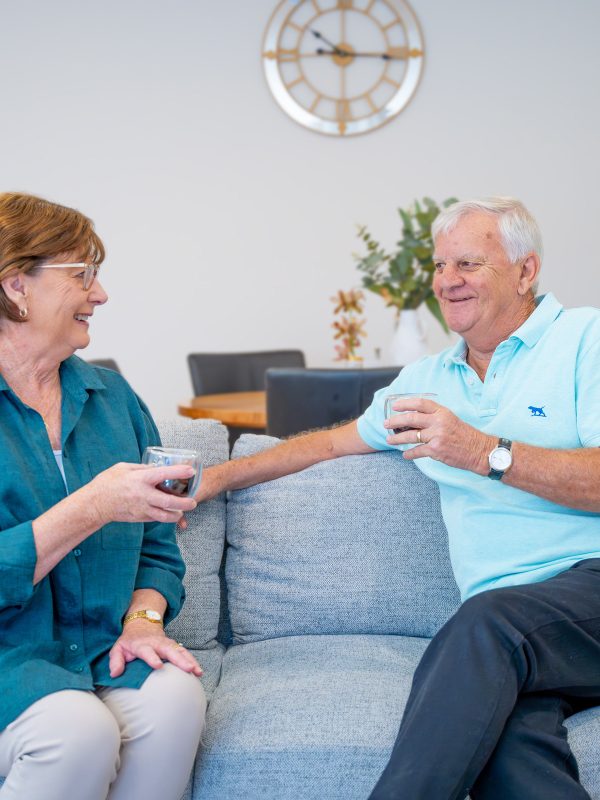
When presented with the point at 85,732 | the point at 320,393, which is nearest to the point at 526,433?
the point at 85,732

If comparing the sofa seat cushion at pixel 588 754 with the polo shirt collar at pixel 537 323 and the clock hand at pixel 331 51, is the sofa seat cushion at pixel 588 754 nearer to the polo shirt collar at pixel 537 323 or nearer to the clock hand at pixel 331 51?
the polo shirt collar at pixel 537 323

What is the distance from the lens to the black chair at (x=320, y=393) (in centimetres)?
277

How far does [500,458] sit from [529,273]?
1.71 feet

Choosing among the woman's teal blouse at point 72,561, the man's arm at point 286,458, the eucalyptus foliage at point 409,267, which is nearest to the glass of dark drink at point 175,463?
the woman's teal blouse at point 72,561

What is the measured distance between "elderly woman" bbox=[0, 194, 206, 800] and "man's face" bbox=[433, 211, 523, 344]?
0.67 meters

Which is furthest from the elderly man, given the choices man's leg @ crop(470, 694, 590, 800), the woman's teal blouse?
the woman's teal blouse

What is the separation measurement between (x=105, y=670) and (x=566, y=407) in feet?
3.08

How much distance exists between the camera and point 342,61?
472 cm

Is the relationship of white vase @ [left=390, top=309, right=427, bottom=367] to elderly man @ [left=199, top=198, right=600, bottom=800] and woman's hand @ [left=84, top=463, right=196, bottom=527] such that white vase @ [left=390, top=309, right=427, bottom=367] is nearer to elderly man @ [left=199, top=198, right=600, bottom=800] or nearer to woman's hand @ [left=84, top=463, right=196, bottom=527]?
elderly man @ [left=199, top=198, right=600, bottom=800]

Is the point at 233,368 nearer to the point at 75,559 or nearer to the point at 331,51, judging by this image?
the point at 331,51

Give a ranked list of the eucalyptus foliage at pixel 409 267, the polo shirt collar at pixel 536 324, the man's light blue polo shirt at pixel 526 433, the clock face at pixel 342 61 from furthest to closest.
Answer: the clock face at pixel 342 61 < the eucalyptus foliage at pixel 409 267 < the polo shirt collar at pixel 536 324 < the man's light blue polo shirt at pixel 526 433

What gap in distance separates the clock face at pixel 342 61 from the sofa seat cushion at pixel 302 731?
362cm

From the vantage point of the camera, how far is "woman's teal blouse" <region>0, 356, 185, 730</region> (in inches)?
53.0

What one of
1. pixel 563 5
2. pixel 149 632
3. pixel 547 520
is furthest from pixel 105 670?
pixel 563 5
